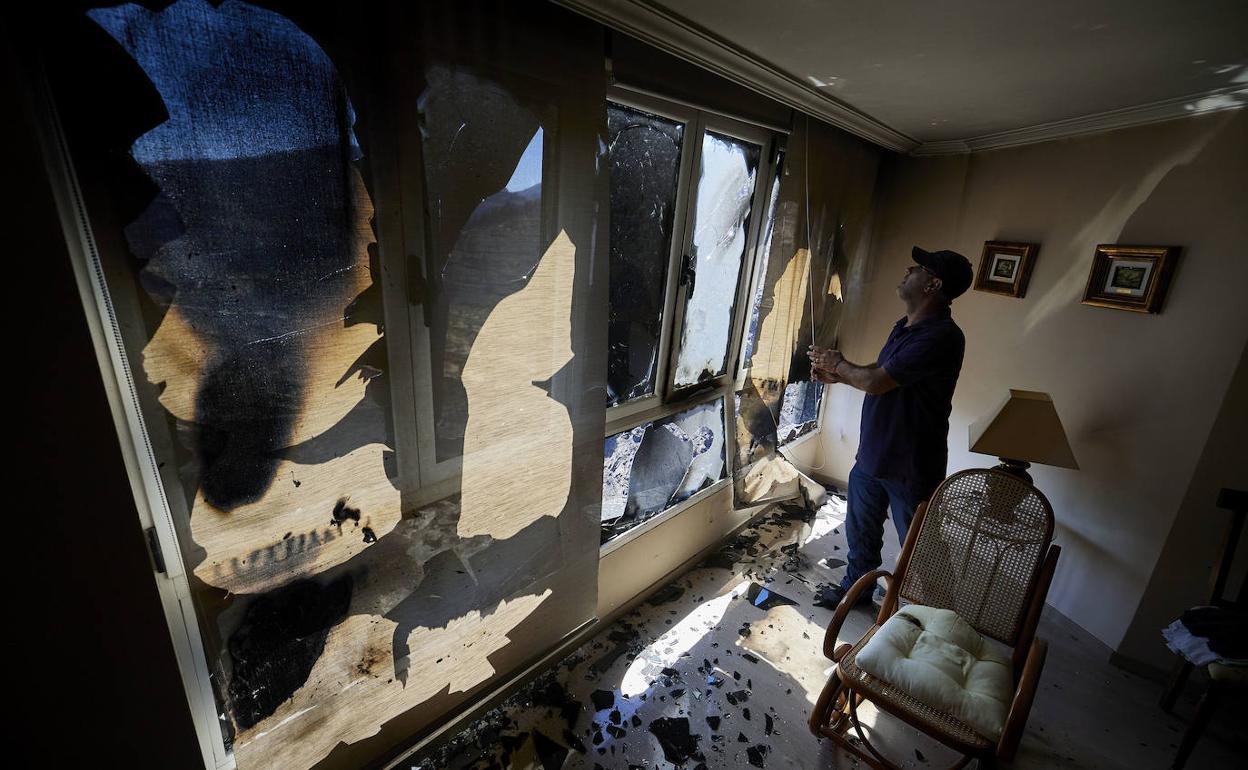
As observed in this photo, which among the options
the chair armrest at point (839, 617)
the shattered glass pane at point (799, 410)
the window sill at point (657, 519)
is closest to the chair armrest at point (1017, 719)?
the chair armrest at point (839, 617)

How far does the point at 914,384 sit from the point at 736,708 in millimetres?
1510

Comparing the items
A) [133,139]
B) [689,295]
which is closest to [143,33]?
[133,139]

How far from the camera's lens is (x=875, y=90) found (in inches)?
79.0

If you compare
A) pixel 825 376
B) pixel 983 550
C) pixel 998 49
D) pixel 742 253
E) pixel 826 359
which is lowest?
pixel 983 550

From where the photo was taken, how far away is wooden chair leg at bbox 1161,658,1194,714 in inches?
78.3

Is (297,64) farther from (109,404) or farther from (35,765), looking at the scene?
(35,765)

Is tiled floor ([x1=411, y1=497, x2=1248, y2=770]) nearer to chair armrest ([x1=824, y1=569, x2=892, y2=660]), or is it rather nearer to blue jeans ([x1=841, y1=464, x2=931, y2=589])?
blue jeans ([x1=841, y1=464, x2=931, y2=589])

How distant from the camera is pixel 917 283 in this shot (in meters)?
2.18

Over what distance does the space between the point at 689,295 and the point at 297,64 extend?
1.62 meters

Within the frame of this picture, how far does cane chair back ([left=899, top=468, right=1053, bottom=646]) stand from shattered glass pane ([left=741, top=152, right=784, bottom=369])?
44.0 inches

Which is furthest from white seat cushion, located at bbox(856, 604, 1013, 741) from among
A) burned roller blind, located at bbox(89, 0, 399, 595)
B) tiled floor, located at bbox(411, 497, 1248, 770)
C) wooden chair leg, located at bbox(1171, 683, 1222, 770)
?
burned roller blind, located at bbox(89, 0, 399, 595)

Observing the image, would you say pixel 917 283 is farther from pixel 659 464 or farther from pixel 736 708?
pixel 736 708

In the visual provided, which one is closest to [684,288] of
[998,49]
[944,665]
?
[998,49]

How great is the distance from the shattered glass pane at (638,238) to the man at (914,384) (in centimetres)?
84
